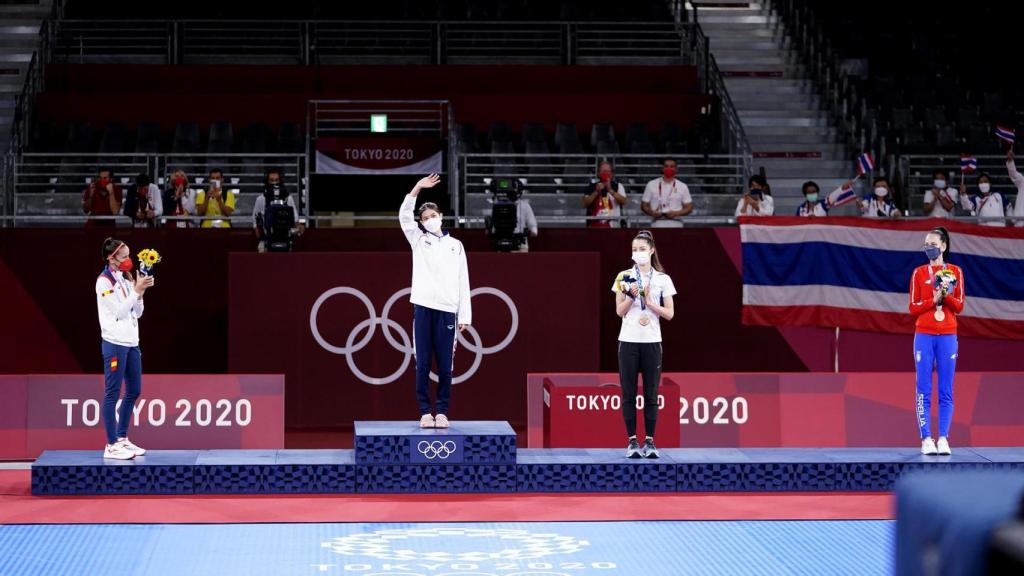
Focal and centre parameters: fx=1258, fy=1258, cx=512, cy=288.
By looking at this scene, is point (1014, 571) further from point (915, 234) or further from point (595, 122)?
point (595, 122)

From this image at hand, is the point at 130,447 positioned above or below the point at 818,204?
below

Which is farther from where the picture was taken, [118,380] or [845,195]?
[845,195]

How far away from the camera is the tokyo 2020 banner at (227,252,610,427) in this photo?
13688mm

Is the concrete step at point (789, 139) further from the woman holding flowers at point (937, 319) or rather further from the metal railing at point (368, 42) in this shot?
the woman holding flowers at point (937, 319)

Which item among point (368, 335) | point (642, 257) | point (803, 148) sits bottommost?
point (368, 335)

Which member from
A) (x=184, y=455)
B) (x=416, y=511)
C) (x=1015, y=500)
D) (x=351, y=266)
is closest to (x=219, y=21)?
(x=351, y=266)

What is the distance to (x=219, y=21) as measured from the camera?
69.6 ft

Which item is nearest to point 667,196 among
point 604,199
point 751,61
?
point 604,199

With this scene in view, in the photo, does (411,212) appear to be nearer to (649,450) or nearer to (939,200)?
(649,450)

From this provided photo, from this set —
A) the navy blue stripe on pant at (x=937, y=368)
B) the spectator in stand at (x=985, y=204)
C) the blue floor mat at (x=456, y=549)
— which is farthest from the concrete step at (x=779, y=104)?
the blue floor mat at (x=456, y=549)

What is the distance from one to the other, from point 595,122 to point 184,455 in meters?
11.7

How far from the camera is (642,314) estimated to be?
9992 millimetres

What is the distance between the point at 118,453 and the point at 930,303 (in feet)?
22.2

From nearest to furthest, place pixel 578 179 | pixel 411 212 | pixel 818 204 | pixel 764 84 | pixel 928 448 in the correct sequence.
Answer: pixel 411 212 < pixel 928 448 < pixel 818 204 < pixel 578 179 < pixel 764 84
